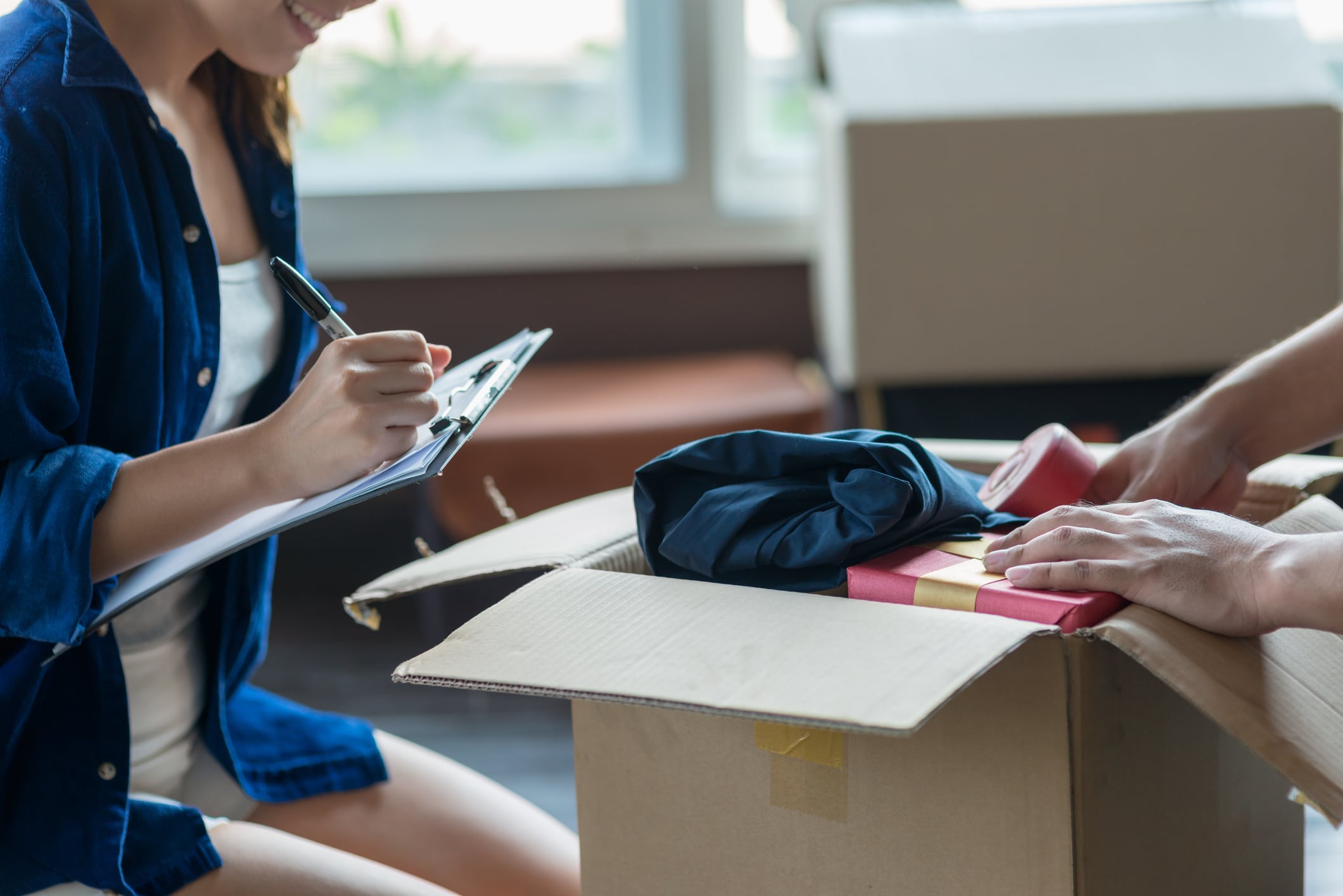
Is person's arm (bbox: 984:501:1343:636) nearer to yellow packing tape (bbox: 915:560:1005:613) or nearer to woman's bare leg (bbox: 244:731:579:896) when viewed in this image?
yellow packing tape (bbox: 915:560:1005:613)

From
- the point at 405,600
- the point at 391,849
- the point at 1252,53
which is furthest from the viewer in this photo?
the point at 405,600

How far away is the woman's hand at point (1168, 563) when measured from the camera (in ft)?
1.72

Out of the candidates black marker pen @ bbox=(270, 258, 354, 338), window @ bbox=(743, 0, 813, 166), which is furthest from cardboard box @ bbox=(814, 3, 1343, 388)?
black marker pen @ bbox=(270, 258, 354, 338)

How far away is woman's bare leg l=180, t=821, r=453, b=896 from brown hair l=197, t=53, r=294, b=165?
1.59ft

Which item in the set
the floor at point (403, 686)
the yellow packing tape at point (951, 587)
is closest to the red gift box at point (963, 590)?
the yellow packing tape at point (951, 587)

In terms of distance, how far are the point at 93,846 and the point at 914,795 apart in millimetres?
448

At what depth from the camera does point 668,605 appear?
21.7 inches

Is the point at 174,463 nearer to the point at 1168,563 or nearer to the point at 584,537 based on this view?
the point at 584,537

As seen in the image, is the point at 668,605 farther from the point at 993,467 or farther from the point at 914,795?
the point at 993,467

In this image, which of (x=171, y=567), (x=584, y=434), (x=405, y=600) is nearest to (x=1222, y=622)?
(x=171, y=567)

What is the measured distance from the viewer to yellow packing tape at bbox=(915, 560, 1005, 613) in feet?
1.81

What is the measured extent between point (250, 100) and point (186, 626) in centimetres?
38

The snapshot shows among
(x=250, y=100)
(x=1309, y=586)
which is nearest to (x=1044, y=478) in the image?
(x=1309, y=586)

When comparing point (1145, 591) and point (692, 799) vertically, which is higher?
point (1145, 591)
